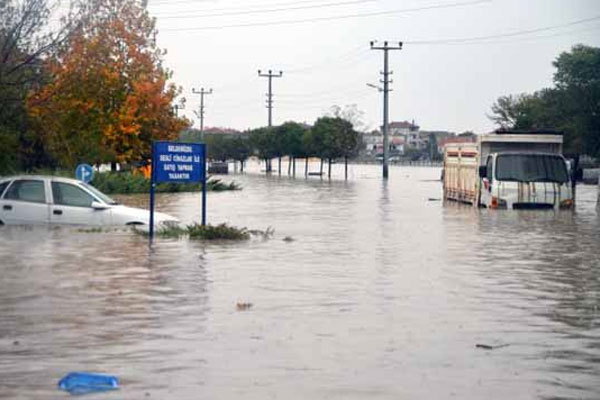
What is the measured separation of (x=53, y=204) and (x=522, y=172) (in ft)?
55.4

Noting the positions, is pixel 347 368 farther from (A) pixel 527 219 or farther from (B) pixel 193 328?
(A) pixel 527 219

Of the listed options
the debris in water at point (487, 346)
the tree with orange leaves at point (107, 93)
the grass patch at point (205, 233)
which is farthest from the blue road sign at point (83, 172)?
the debris in water at point (487, 346)

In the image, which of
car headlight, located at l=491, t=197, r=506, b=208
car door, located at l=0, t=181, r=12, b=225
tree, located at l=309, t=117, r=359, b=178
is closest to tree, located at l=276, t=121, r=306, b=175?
tree, located at l=309, t=117, r=359, b=178

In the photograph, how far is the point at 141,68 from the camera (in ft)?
167

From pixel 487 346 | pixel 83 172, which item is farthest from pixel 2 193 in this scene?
pixel 487 346

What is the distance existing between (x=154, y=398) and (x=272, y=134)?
361 feet

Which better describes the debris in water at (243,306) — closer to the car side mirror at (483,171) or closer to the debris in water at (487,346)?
the debris in water at (487,346)

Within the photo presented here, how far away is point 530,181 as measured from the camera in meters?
34.3

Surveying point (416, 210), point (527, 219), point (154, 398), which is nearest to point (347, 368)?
point (154, 398)

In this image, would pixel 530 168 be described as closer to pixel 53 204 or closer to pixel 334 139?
pixel 53 204

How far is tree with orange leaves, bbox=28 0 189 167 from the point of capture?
29.1 meters

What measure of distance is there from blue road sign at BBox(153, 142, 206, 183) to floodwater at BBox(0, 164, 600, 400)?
1471mm

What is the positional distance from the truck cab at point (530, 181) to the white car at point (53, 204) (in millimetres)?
14727

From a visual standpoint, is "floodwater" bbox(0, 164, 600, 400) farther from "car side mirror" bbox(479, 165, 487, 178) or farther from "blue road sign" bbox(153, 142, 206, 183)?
"car side mirror" bbox(479, 165, 487, 178)
